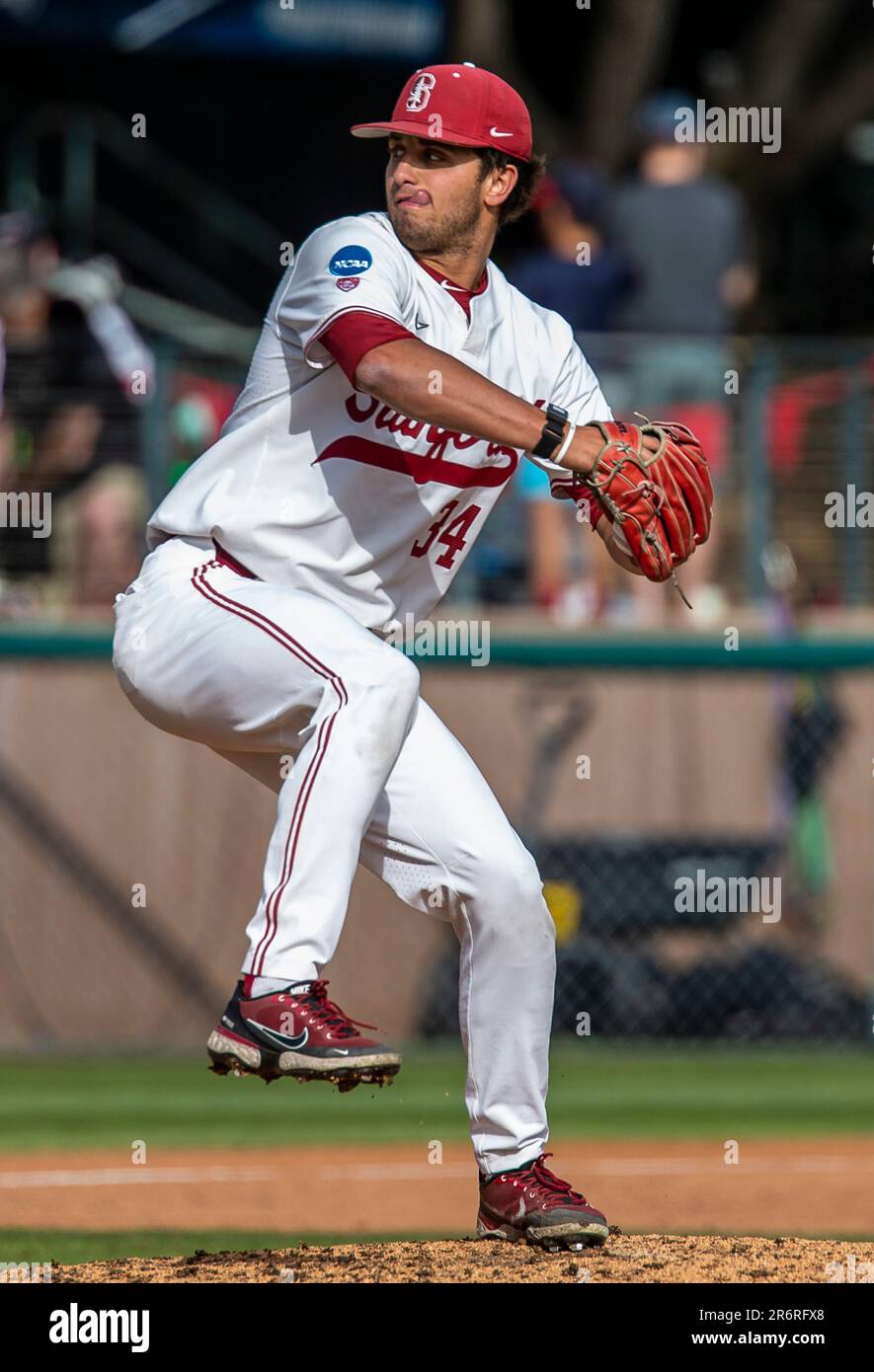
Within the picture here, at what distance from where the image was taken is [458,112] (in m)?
4.87

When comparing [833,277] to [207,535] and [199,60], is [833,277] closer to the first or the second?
[199,60]

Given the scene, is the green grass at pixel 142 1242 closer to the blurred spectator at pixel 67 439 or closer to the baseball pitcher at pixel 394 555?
the baseball pitcher at pixel 394 555

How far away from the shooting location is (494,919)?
4930 millimetres

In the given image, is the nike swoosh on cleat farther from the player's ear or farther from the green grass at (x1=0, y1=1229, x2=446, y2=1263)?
the player's ear

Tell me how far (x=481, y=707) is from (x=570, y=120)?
6.99 metres

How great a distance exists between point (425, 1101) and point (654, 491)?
5.04 metres

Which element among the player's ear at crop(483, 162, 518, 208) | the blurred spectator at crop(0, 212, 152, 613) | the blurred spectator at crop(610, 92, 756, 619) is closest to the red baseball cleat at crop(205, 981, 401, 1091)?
the player's ear at crop(483, 162, 518, 208)

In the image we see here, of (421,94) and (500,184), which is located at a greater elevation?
(421,94)

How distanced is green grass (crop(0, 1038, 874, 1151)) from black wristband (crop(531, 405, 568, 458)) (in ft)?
14.5

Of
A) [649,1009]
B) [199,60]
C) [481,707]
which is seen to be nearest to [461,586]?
[481,707]

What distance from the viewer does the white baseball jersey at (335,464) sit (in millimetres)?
4852

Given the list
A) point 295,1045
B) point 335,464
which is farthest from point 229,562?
point 295,1045

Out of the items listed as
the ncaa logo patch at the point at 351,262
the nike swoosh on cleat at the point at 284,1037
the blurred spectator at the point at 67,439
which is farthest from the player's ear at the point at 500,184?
the blurred spectator at the point at 67,439

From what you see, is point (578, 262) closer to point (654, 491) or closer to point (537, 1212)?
point (654, 491)
